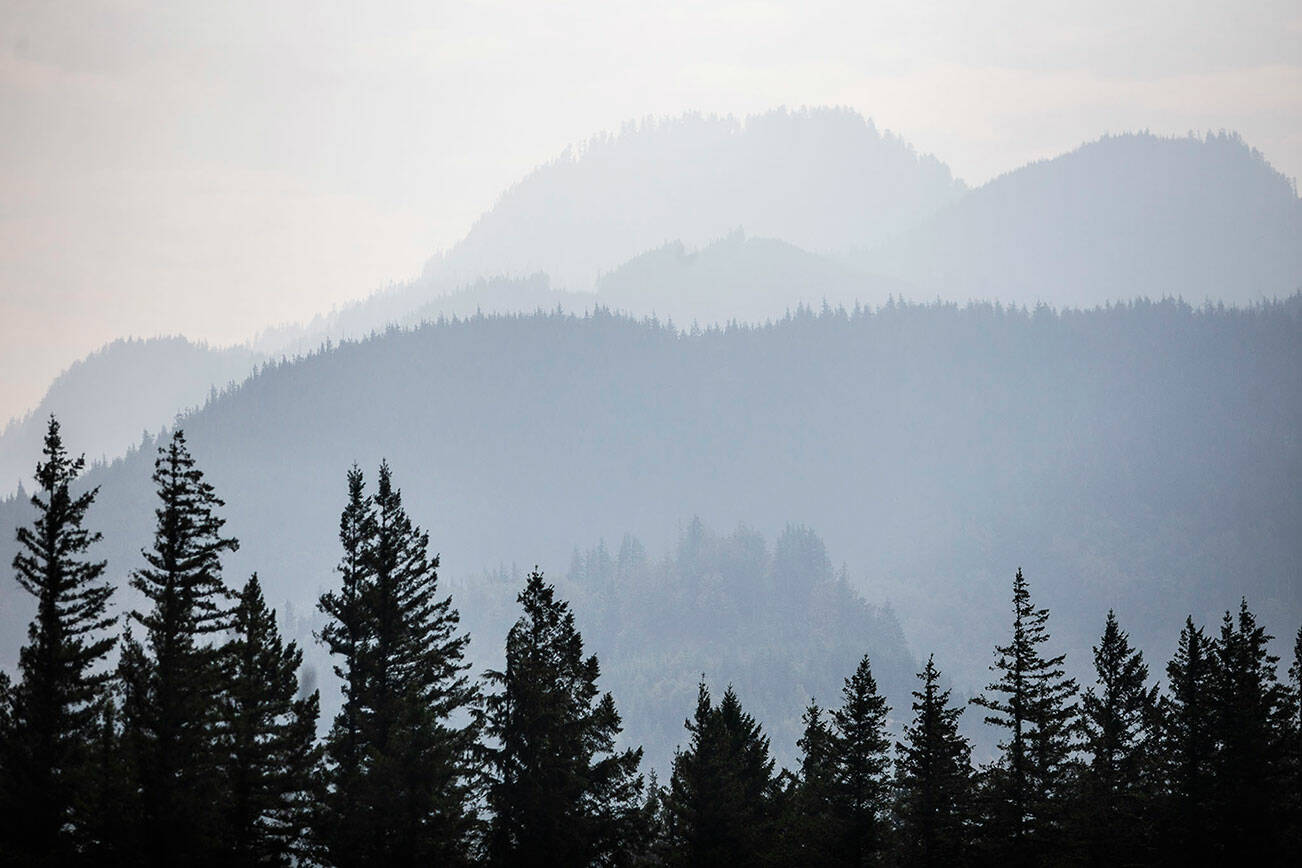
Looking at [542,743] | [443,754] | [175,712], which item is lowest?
[443,754]

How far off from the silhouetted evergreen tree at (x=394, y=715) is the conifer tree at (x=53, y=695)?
7.22 m

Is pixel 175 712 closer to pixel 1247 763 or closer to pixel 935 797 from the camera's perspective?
pixel 935 797

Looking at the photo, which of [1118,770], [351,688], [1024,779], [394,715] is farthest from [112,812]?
[1118,770]

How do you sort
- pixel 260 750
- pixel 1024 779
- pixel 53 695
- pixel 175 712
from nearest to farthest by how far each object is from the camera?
pixel 175 712 → pixel 53 695 → pixel 260 750 → pixel 1024 779

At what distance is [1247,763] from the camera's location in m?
54.0

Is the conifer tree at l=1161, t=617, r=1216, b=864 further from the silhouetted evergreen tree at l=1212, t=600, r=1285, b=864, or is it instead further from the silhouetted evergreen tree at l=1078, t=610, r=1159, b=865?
the silhouetted evergreen tree at l=1078, t=610, r=1159, b=865

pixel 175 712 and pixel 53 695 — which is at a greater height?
pixel 53 695

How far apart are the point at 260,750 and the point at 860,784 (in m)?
20.9

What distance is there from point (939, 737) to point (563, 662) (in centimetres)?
1241

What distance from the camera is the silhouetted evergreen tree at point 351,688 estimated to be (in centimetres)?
4359

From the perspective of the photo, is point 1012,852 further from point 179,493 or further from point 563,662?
point 179,493

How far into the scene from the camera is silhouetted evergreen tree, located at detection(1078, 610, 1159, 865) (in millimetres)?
52219

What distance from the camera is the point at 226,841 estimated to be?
1650 inches

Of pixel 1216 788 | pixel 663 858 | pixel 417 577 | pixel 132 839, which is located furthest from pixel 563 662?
pixel 1216 788
